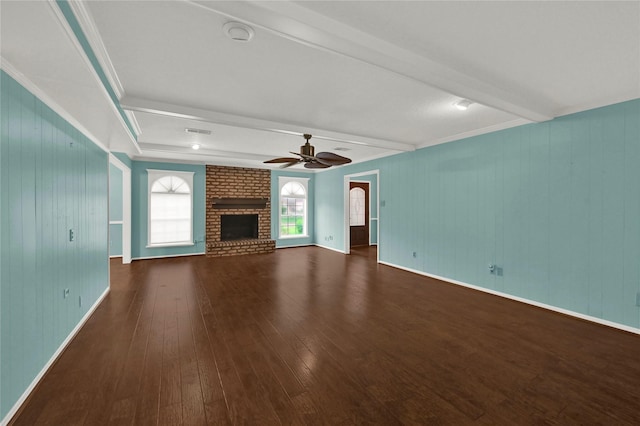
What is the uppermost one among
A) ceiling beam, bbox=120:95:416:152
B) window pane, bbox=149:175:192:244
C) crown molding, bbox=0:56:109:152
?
ceiling beam, bbox=120:95:416:152

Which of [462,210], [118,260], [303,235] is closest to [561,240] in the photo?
[462,210]

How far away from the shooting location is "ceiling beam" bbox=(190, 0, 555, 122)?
5.31 feet

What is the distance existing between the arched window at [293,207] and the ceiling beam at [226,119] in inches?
166

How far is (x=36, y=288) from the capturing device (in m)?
2.10

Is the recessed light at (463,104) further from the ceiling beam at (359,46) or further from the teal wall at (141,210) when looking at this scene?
the teal wall at (141,210)

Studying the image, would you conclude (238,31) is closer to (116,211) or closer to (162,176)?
(162,176)

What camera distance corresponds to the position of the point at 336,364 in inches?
90.9

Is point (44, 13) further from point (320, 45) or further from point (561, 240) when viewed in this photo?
point (561, 240)

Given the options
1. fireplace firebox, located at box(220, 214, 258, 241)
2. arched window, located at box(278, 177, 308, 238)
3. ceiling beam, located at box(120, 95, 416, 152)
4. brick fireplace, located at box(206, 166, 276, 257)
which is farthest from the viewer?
arched window, located at box(278, 177, 308, 238)

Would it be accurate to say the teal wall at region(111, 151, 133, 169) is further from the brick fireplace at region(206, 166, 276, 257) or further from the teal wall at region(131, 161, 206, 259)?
the brick fireplace at region(206, 166, 276, 257)

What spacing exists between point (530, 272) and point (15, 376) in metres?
5.26

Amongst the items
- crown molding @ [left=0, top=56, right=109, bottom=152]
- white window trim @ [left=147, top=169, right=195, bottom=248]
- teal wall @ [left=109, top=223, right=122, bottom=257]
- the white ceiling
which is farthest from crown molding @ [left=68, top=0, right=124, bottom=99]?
teal wall @ [left=109, top=223, right=122, bottom=257]

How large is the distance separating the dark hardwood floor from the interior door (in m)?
5.13

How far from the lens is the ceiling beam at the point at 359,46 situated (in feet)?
5.31
